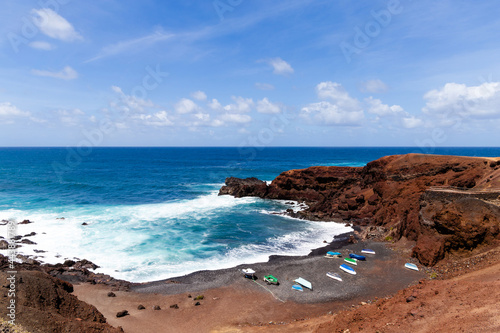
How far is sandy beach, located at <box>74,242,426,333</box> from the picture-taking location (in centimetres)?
1805

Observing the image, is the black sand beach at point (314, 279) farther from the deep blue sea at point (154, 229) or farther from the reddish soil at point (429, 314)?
the reddish soil at point (429, 314)

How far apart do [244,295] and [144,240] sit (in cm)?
1658

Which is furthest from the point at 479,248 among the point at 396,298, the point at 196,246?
the point at 196,246

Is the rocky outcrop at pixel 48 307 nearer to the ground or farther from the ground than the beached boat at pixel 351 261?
farther from the ground

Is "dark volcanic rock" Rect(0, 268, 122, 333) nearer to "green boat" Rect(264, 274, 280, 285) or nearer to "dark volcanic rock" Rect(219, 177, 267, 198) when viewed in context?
"green boat" Rect(264, 274, 280, 285)

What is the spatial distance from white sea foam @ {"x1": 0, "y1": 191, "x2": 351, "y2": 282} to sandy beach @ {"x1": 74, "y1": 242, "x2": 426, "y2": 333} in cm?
282

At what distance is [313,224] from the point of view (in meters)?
40.7

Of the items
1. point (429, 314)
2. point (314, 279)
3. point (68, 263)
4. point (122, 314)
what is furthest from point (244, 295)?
point (68, 263)

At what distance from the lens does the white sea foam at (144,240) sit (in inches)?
1066

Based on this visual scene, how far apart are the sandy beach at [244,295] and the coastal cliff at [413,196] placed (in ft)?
14.1

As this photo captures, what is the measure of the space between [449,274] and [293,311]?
12.6 metres

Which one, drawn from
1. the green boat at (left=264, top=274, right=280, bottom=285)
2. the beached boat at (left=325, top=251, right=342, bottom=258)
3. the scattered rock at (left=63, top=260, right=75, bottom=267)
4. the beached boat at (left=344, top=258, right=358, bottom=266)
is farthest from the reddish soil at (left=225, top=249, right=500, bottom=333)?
the scattered rock at (left=63, top=260, right=75, bottom=267)

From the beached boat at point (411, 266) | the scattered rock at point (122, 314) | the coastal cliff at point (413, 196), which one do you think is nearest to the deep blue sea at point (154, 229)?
the coastal cliff at point (413, 196)

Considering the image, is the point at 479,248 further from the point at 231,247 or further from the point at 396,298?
the point at 231,247
